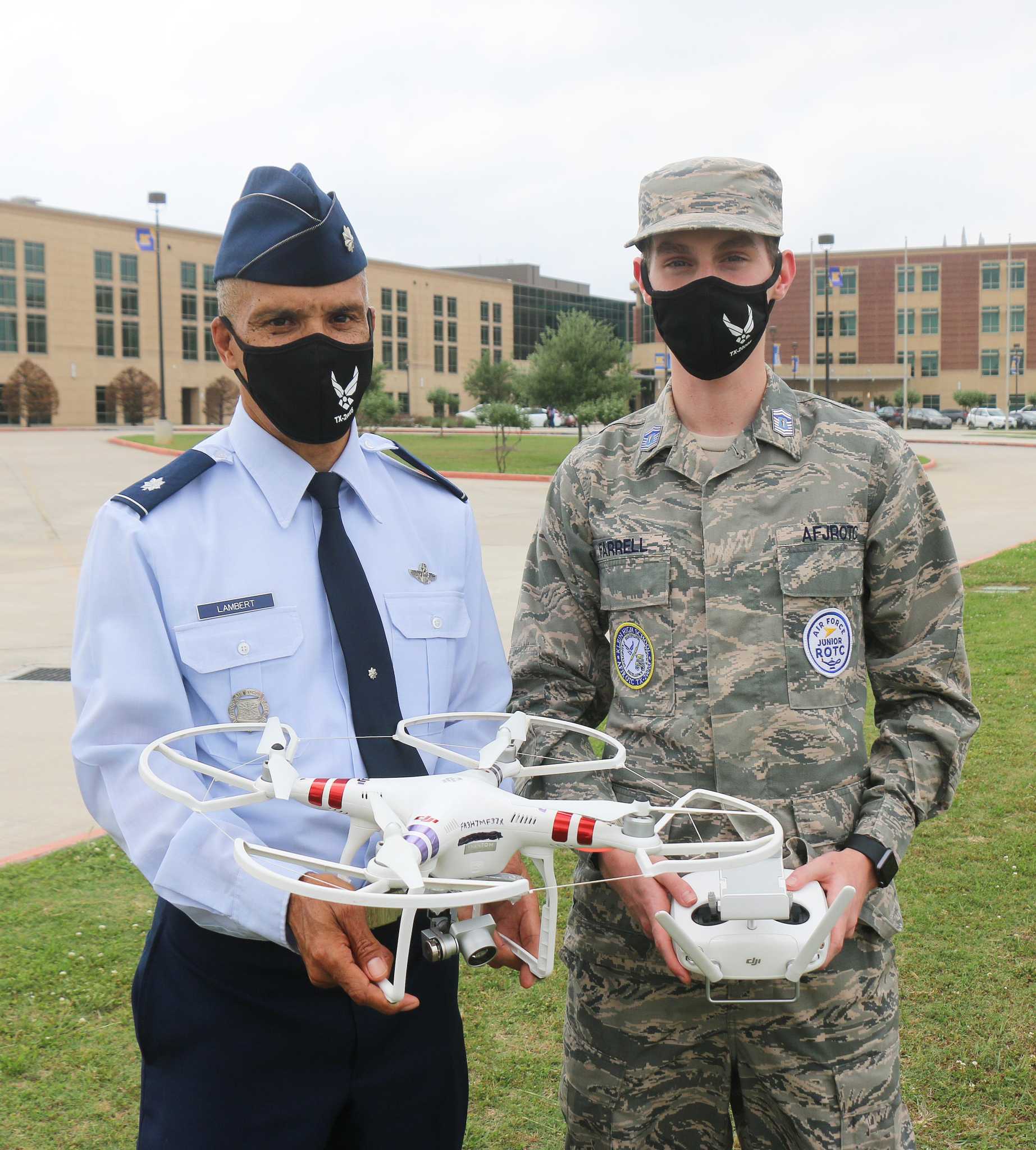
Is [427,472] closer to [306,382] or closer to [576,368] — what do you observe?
[306,382]

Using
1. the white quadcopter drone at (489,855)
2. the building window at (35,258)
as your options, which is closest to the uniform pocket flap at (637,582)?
the white quadcopter drone at (489,855)

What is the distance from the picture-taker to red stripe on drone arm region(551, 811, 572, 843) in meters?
1.58

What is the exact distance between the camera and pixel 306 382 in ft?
6.90

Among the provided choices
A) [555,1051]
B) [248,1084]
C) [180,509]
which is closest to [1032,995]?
[555,1051]

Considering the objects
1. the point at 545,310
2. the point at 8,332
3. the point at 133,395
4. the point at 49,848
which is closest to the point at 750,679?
the point at 49,848

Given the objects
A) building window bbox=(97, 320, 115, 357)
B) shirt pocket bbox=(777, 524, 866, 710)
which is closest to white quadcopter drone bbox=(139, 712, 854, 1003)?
shirt pocket bbox=(777, 524, 866, 710)

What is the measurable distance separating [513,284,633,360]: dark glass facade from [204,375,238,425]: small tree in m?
31.1

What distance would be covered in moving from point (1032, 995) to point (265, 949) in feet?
10.3

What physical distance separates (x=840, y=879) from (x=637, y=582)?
2.28 ft

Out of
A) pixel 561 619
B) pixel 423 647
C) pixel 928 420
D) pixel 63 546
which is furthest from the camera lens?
pixel 928 420

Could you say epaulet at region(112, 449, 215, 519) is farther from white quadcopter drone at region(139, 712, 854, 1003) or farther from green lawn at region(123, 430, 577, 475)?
green lawn at region(123, 430, 577, 475)

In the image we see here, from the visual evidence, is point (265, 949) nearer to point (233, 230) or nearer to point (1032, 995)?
point (233, 230)

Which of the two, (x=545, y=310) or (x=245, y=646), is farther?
(x=545, y=310)

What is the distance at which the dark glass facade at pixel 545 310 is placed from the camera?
98062mm
